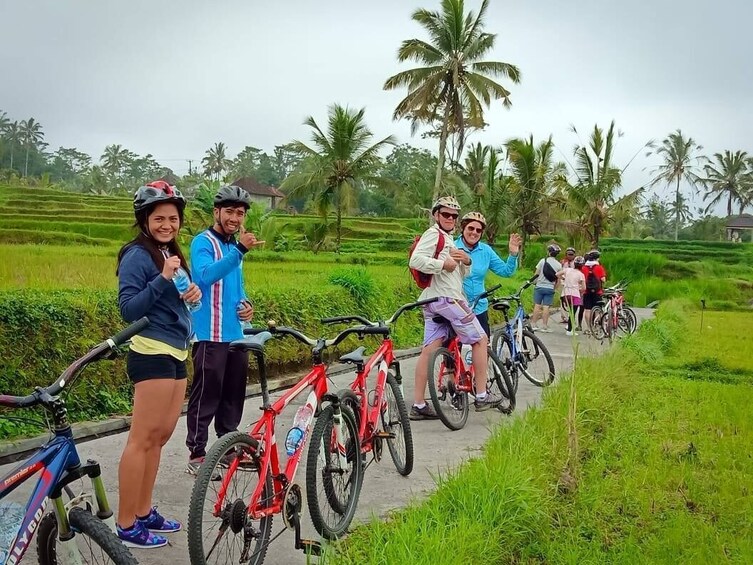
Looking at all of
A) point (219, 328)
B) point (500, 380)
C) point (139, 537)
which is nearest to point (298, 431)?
point (139, 537)

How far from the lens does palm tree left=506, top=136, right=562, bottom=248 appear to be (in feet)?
95.6

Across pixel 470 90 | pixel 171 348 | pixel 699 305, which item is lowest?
pixel 699 305

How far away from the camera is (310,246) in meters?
25.8

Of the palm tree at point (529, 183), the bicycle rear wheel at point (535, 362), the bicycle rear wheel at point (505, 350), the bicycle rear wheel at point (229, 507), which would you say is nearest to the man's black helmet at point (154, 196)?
A: the bicycle rear wheel at point (229, 507)

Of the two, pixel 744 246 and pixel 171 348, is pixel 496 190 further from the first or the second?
pixel 171 348

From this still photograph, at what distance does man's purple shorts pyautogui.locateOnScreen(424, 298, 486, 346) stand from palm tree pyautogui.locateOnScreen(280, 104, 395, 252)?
62.2 ft

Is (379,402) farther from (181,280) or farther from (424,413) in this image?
(424,413)

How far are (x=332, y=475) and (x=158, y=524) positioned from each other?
0.84 m

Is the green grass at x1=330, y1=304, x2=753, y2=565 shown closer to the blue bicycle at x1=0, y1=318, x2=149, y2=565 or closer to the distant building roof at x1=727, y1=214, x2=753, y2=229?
the blue bicycle at x1=0, y1=318, x2=149, y2=565

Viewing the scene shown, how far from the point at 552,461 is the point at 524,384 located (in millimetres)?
3295

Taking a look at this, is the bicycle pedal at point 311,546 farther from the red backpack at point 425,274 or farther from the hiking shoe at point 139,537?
the red backpack at point 425,274

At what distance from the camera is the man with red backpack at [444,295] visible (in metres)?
5.29

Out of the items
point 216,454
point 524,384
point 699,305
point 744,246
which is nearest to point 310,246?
point 699,305

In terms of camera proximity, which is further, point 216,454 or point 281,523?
point 281,523
